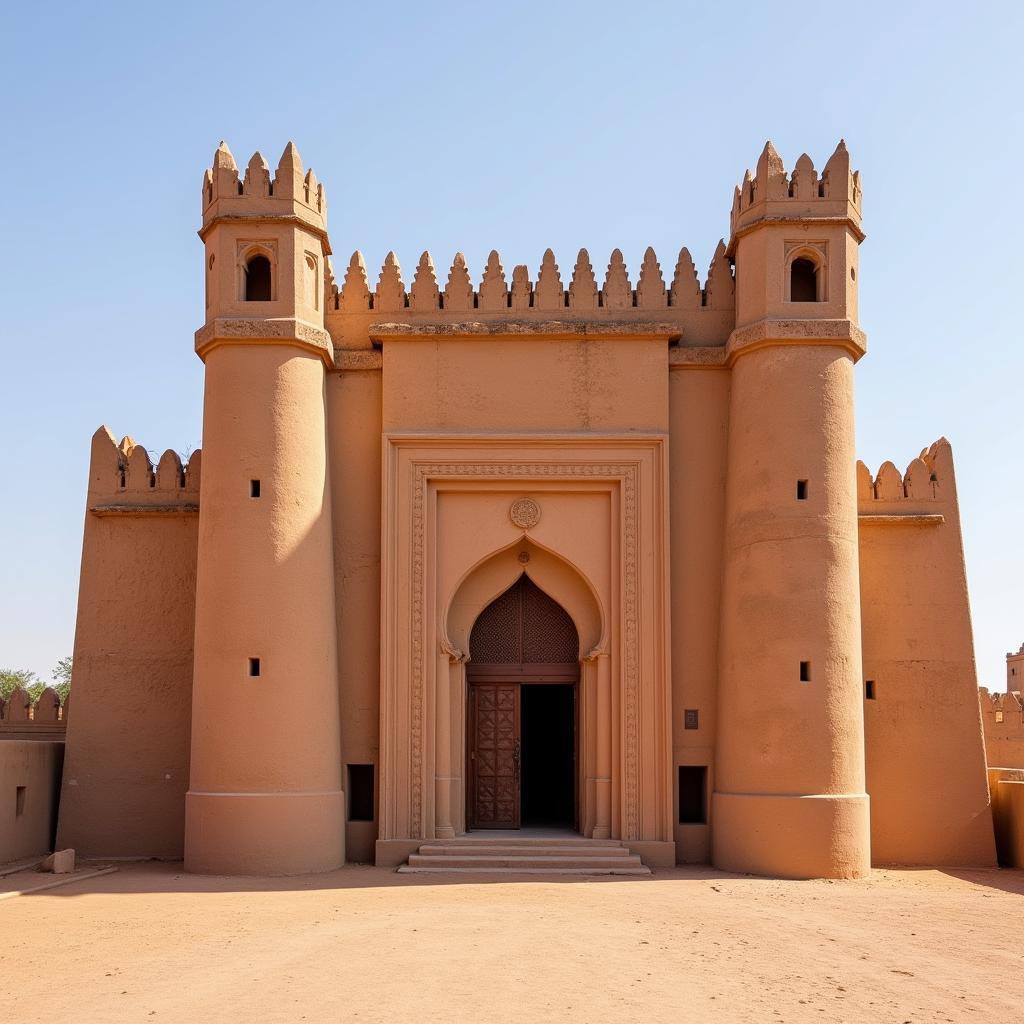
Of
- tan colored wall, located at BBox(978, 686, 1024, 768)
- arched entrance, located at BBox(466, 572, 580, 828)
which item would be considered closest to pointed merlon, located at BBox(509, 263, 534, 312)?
arched entrance, located at BBox(466, 572, 580, 828)

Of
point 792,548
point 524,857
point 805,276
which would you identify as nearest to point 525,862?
point 524,857

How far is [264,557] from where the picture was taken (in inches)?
593

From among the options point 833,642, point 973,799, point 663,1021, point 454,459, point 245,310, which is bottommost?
point 663,1021

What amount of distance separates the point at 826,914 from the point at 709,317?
7.78 m

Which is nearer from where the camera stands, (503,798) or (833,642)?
(833,642)

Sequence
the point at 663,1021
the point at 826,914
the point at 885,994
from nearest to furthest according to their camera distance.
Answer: the point at 663,1021 → the point at 885,994 → the point at 826,914

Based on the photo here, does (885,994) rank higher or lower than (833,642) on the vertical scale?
lower

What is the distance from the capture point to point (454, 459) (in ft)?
52.5

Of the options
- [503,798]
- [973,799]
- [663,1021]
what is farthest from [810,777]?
[663,1021]

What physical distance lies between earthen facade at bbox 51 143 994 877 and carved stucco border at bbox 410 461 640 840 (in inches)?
1.5

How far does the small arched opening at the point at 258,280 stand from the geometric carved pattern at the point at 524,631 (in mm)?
4956

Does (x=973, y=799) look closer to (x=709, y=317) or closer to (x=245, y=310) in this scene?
(x=709, y=317)

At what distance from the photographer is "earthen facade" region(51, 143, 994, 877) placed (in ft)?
49.0

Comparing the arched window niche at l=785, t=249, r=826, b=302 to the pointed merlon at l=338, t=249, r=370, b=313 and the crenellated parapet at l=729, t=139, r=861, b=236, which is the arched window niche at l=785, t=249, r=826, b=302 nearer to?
the crenellated parapet at l=729, t=139, r=861, b=236
